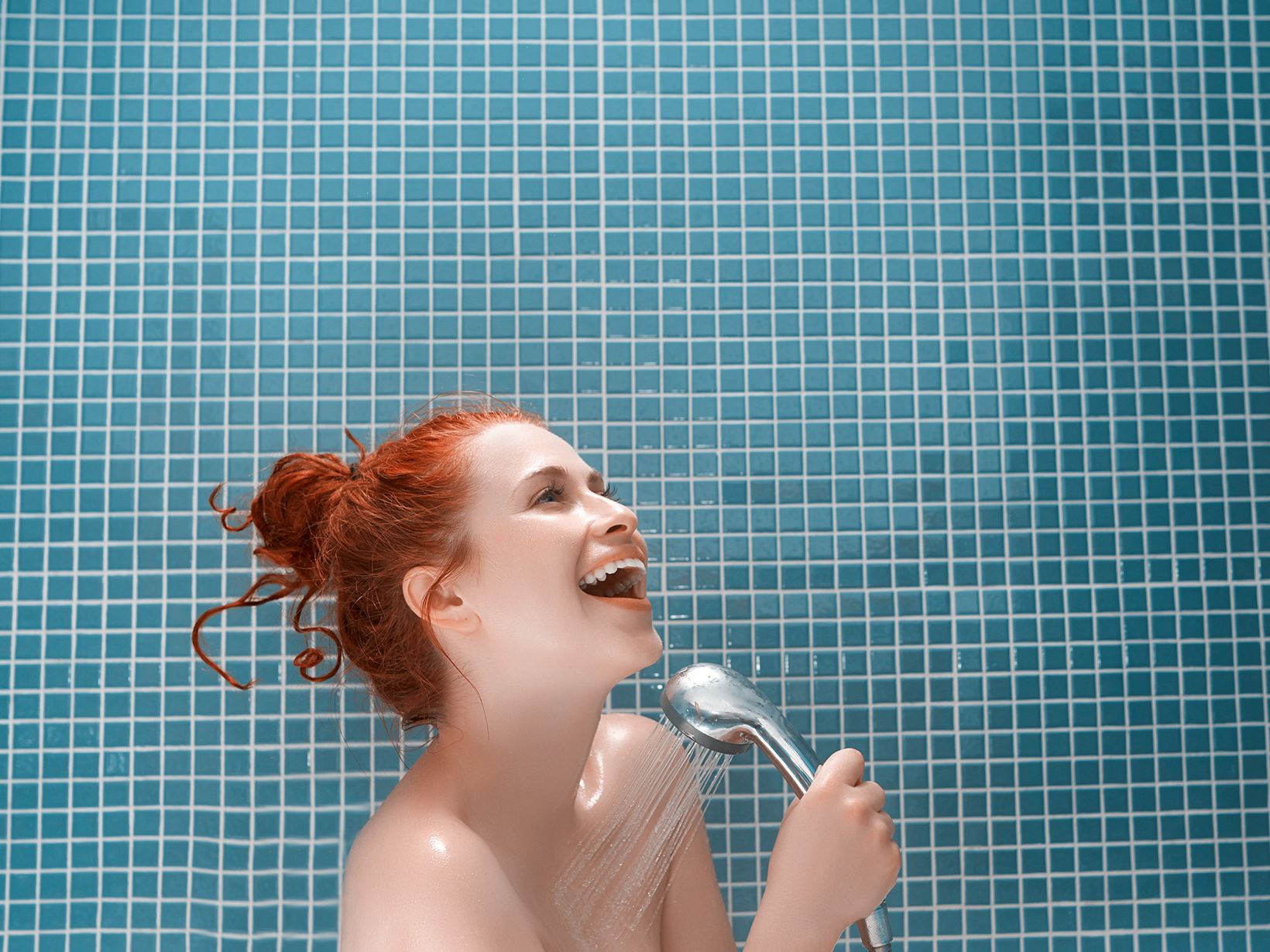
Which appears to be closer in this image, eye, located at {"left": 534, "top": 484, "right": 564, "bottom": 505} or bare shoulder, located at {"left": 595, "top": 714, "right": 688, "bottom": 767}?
eye, located at {"left": 534, "top": 484, "right": 564, "bottom": 505}

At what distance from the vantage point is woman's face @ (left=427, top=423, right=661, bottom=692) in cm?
87

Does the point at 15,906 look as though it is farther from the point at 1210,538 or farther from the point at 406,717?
the point at 1210,538

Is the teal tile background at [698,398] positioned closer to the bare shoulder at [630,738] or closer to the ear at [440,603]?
the bare shoulder at [630,738]

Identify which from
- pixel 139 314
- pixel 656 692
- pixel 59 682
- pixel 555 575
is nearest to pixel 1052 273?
pixel 656 692

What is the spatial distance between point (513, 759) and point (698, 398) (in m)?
0.54

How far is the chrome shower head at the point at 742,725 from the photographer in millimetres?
838

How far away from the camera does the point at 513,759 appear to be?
35.8 inches

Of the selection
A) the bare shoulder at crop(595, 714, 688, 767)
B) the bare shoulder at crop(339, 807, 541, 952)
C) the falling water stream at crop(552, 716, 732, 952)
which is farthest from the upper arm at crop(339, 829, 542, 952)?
→ the bare shoulder at crop(595, 714, 688, 767)

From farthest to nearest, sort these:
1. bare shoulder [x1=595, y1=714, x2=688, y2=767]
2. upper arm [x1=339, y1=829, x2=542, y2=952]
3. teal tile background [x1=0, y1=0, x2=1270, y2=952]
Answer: teal tile background [x1=0, y1=0, x2=1270, y2=952] < bare shoulder [x1=595, y1=714, x2=688, y2=767] < upper arm [x1=339, y1=829, x2=542, y2=952]

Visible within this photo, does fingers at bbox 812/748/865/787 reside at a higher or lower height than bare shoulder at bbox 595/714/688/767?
higher

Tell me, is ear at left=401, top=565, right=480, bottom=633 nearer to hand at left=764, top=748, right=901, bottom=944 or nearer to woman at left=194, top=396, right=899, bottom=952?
woman at left=194, top=396, right=899, bottom=952

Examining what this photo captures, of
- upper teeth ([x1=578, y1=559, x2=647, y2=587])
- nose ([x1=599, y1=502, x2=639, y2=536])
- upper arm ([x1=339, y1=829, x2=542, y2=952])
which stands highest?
nose ([x1=599, y1=502, x2=639, y2=536])

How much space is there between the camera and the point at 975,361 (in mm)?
1329

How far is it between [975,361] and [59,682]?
112 centimetres
